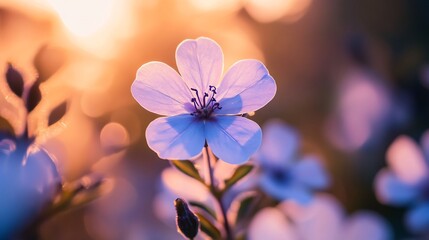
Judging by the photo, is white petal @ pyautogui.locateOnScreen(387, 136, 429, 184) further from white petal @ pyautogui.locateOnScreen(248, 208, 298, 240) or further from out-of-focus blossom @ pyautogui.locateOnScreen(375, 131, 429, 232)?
white petal @ pyautogui.locateOnScreen(248, 208, 298, 240)

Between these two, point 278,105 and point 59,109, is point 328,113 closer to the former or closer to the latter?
point 278,105

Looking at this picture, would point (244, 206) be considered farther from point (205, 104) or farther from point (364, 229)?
point (364, 229)

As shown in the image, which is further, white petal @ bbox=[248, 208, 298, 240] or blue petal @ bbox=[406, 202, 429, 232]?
blue petal @ bbox=[406, 202, 429, 232]

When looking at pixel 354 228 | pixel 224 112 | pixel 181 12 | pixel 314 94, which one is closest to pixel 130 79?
pixel 181 12

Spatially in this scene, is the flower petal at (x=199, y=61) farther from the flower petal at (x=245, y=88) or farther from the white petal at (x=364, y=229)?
the white petal at (x=364, y=229)

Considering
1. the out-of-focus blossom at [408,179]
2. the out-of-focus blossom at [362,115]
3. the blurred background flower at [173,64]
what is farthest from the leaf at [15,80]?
the out-of-focus blossom at [362,115]

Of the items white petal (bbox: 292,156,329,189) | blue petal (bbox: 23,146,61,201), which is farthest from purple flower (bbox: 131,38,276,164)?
white petal (bbox: 292,156,329,189)

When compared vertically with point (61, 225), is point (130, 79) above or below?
above
